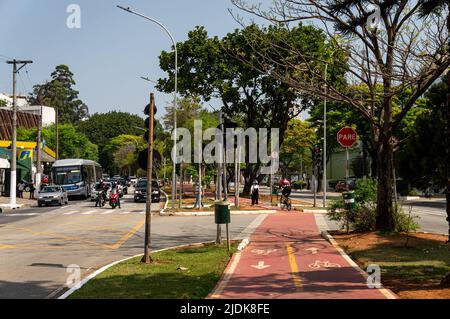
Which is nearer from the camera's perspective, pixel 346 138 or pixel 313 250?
pixel 313 250

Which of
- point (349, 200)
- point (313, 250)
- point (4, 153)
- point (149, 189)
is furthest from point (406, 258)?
point (4, 153)

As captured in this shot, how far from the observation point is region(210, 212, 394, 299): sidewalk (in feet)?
27.6

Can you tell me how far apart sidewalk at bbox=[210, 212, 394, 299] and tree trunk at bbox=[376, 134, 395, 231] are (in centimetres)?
185

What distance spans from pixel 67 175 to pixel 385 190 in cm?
3125

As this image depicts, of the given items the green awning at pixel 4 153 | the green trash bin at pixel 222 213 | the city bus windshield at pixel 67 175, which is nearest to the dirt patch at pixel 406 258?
the green trash bin at pixel 222 213

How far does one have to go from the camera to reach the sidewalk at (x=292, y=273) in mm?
8406

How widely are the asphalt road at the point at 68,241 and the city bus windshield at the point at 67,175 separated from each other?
48.0ft

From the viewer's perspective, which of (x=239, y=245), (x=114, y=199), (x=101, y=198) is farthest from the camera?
(x=101, y=198)

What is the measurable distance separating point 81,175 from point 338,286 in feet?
119

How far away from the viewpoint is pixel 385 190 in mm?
16016

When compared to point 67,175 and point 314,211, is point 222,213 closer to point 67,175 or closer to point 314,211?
point 314,211

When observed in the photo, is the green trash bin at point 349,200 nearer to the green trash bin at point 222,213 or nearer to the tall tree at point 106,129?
the green trash bin at point 222,213

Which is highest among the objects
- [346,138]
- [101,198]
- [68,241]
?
[346,138]
